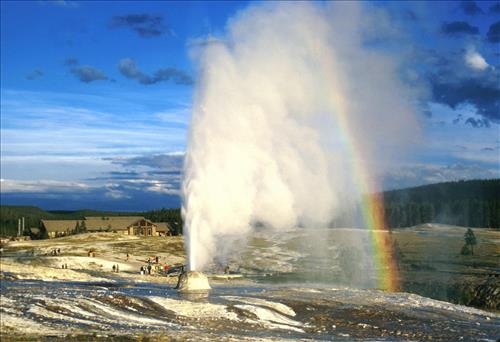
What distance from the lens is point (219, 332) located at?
71.5ft

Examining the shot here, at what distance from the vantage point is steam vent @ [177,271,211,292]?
3369 cm

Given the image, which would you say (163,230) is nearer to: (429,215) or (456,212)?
(429,215)

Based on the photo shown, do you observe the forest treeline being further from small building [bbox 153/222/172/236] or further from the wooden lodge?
the wooden lodge

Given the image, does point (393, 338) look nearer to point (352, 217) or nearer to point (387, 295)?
point (387, 295)

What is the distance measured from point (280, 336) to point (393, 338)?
390 cm

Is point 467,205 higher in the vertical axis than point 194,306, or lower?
higher

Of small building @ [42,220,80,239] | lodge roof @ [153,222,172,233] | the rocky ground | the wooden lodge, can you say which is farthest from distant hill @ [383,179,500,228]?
the rocky ground

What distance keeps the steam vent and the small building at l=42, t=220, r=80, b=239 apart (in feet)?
253

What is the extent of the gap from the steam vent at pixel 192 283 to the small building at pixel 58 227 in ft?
253

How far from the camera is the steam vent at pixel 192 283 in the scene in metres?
33.7

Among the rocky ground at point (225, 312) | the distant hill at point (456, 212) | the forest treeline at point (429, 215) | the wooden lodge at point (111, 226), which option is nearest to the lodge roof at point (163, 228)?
the wooden lodge at point (111, 226)

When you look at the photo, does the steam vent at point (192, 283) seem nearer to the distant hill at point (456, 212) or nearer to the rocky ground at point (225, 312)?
the rocky ground at point (225, 312)

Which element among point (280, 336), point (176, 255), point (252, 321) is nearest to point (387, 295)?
point (252, 321)

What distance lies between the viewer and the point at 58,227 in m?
110
